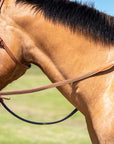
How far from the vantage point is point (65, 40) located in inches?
91.1

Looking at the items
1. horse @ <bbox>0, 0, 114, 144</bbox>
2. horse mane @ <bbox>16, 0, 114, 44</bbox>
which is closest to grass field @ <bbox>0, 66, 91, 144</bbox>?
horse @ <bbox>0, 0, 114, 144</bbox>

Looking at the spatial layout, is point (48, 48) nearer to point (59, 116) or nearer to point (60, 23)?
point (60, 23)

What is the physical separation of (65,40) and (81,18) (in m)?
0.24

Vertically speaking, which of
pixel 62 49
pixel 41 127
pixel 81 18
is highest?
pixel 81 18

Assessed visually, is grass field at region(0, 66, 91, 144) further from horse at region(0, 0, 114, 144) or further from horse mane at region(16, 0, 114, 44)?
horse mane at region(16, 0, 114, 44)

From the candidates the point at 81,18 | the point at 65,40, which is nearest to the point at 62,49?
the point at 65,40

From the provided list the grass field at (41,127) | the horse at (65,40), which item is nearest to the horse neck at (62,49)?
the horse at (65,40)

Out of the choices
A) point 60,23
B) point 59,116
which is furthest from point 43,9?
point 59,116

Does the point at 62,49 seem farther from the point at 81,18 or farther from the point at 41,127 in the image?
the point at 41,127

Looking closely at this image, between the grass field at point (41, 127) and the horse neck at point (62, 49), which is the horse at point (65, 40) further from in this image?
the grass field at point (41, 127)

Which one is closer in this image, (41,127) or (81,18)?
(81,18)

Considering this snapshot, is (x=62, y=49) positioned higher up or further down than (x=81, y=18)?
further down

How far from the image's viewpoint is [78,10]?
2330 millimetres

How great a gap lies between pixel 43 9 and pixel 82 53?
1.74ft
